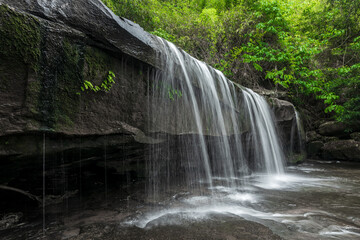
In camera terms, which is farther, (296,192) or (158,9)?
(158,9)

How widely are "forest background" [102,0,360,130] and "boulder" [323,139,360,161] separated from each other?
0.97 meters

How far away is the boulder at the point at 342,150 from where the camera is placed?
7.76 m

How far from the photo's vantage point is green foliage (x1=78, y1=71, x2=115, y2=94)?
242 cm

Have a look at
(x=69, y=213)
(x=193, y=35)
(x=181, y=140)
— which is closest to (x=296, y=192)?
(x=181, y=140)

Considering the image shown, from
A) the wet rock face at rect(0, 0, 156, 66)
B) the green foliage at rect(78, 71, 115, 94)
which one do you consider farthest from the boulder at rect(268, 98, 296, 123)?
the green foliage at rect(78, 71, 115, 94)

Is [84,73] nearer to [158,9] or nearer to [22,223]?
[22,223]

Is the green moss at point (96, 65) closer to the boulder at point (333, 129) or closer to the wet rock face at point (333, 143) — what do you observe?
the wet rock face at point (333, 143)

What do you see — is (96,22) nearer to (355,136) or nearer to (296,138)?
(296,138)

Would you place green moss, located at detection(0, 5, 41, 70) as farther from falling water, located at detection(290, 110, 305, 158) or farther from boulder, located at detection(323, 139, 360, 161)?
boulder, located at detection(323, 139, 360, 161)

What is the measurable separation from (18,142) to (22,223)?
116cm

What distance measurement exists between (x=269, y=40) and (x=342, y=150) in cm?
635

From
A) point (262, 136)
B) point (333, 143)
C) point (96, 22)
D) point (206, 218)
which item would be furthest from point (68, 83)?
point (333, 143)

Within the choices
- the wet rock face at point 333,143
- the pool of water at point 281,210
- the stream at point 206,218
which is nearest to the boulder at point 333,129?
the wet rock face at point 333,143

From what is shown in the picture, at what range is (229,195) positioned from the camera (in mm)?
3498
